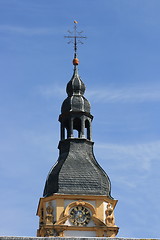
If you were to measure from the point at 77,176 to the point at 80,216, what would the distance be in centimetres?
363

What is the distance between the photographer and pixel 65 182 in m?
109

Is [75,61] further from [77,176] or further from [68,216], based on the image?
[68,216]

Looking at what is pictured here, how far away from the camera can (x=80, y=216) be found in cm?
10806

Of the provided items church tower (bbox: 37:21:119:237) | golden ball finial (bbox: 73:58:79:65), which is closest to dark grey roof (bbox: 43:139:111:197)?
church tower (bbox: 37:21:119:237)

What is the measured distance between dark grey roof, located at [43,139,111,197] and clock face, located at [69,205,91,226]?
1478mm

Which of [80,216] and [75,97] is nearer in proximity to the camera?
[80,216]

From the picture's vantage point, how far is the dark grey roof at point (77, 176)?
109 meters

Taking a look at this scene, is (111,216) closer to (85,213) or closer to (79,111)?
(85,213)

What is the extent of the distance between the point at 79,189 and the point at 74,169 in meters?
1.92

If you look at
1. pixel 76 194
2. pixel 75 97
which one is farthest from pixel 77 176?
pixel 75 97

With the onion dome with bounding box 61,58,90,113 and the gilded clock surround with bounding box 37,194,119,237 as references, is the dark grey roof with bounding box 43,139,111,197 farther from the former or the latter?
the onion dome with bounding box 61,58,90,113

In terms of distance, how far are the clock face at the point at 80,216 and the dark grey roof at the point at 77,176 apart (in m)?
1.48

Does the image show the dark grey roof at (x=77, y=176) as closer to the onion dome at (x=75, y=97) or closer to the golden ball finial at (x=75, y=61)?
the onion dome at (x=75, y=97)

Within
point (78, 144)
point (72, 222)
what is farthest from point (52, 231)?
point (78, 144)
